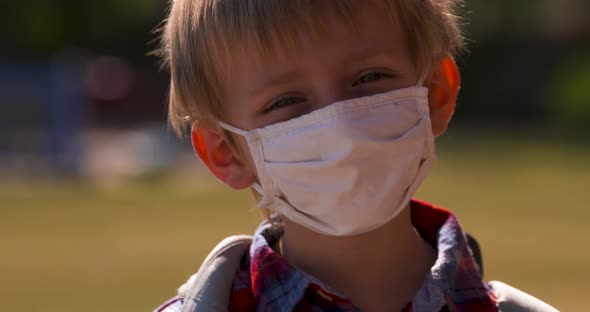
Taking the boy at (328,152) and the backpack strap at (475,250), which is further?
the backpack strap at (475,250)

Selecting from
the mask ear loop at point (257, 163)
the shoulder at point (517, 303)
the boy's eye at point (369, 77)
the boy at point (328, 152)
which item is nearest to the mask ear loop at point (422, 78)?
the boy at point (328, 152)

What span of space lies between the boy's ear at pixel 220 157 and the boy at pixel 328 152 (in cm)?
1

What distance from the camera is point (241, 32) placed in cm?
312

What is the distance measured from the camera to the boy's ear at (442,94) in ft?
11.1

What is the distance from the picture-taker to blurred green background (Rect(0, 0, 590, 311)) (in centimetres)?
912

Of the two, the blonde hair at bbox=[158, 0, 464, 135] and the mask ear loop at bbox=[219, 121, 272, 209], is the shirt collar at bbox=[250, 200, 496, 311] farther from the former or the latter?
the blonde hair at bbox=[158, 0, 464, 135]

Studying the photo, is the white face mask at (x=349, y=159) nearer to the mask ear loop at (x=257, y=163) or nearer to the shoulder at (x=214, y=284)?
the mask ear loop at (x=257, y=163)

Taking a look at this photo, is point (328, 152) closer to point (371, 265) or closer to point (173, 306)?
point (371, 265)

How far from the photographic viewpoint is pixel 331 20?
308 cm

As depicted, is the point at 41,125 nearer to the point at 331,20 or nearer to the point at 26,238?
the point at 26,238

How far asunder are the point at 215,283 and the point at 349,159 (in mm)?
496

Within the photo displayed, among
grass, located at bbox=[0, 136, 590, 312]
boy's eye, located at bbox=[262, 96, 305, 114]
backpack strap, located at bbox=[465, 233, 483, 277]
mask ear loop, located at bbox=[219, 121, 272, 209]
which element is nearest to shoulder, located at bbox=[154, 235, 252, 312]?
mask ear loop, located at bbox=[219, 121, 272, 209]

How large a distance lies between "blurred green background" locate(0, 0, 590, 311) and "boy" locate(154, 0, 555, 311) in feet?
2.98

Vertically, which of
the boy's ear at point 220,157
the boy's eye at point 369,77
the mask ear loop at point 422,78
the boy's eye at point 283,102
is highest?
the boy's eye at point 369,77
